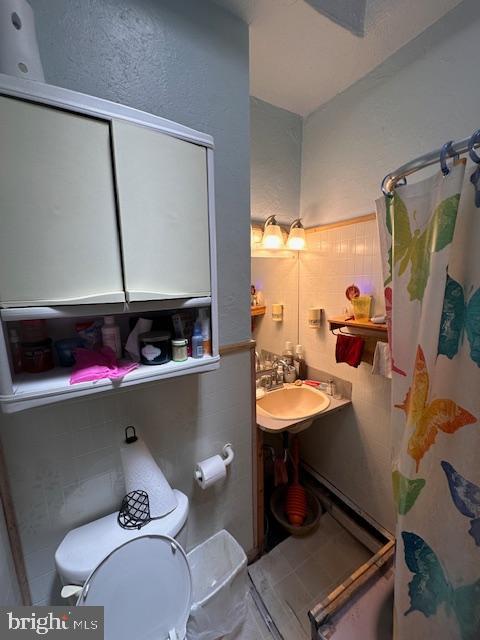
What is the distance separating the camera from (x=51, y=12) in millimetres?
Answer: 725

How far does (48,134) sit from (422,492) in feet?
4.65

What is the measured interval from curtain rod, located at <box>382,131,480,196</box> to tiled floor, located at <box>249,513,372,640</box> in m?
1.88

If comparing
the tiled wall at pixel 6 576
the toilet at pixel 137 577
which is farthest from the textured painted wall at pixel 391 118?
the tiled wall at pixel 6 576

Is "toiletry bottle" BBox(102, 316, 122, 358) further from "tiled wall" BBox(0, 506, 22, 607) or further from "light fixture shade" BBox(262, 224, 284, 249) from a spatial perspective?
"light fixture shade" BBox(262, 224, 284, 249)

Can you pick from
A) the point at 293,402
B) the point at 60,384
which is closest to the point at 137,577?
the point at 60,384

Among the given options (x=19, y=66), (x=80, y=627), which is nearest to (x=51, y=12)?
(x=19, y=66)

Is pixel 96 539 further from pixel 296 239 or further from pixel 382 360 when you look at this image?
pixel 296 239

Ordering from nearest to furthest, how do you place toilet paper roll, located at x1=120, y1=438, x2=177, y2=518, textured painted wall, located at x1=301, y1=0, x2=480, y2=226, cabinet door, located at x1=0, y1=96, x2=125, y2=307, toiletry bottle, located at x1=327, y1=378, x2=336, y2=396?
cabinet door, located at x1=0, y1=96, x2=125, y2=307, toilet paper roll, located at x1=120, y1=438, x2=177, y2=518, textured painted wall, located at x1=301, y1=0, x2=480, y2=226, toiletry bottle, located at x1=327, y1=378, x2=336, y2=396

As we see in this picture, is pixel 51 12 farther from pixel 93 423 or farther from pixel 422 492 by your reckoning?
pixel 422 492

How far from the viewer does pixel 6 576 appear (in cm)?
71

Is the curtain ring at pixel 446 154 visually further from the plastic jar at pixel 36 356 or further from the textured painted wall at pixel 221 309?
the plastic jar at pixel 36 356

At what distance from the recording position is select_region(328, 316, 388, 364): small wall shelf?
1.25m

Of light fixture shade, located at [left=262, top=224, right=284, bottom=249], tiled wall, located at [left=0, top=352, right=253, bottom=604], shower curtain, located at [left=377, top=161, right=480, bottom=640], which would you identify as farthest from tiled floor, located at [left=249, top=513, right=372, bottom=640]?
light fixture shade, located at [left=262, top=224, right=284, bottom=249]

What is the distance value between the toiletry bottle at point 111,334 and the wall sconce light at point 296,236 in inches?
49.7
